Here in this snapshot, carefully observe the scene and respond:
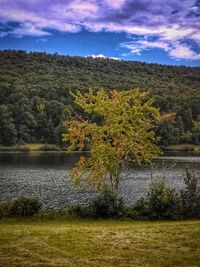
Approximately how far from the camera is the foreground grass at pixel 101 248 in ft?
52.9

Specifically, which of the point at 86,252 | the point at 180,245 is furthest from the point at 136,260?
the point at 180,245

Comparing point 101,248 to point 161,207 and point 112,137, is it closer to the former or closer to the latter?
point 161,207

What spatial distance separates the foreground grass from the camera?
1611cm

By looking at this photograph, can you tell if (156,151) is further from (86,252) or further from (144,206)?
(86,252)

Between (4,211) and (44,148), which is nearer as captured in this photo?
(4,211)

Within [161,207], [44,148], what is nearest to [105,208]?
[161,207]

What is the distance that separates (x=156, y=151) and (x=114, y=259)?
977 inches

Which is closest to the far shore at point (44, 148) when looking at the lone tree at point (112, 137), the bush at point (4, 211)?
the lone tree at point (112, 137)

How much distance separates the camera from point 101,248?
1872cm

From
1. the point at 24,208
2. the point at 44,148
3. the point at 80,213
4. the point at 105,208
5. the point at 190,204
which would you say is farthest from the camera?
the point at 44,148

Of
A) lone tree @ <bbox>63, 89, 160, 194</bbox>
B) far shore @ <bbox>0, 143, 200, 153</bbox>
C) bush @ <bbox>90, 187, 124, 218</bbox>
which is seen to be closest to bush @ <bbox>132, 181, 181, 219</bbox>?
bush @ <bbox>90, 187, 124, 218</bbox>

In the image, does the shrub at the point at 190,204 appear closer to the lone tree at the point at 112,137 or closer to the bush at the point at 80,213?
the lone tree at the point at 112,137

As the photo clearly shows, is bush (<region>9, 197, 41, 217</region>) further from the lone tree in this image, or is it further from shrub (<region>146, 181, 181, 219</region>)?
shrub (<region>146, 181, 181, 219</region>)

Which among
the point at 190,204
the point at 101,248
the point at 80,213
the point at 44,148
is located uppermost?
the point at 44,148
